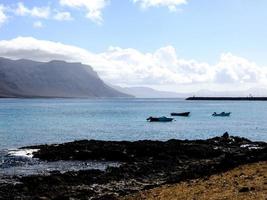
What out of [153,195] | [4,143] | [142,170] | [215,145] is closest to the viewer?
[153,195]

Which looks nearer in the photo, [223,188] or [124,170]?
[223,188]

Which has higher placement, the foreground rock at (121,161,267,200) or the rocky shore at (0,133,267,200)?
the foreground rock at (121,161,267,200)

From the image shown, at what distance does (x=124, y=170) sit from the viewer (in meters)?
37.4

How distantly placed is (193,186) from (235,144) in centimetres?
3608

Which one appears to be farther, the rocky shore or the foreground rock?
the rocky shore

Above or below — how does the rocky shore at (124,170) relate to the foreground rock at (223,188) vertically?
below

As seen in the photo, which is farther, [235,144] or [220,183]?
[235,144]

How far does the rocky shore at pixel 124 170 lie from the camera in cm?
2942

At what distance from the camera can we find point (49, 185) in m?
31.3

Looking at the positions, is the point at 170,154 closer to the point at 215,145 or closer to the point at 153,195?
the point at 215,145

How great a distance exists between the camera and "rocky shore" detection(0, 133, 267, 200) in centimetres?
2942

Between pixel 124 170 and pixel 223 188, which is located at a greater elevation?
pixel 223 188

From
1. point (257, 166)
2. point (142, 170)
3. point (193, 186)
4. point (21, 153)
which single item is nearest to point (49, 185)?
point (142, 170)

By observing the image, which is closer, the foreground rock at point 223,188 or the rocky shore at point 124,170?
the foreground rock at point 223,188
